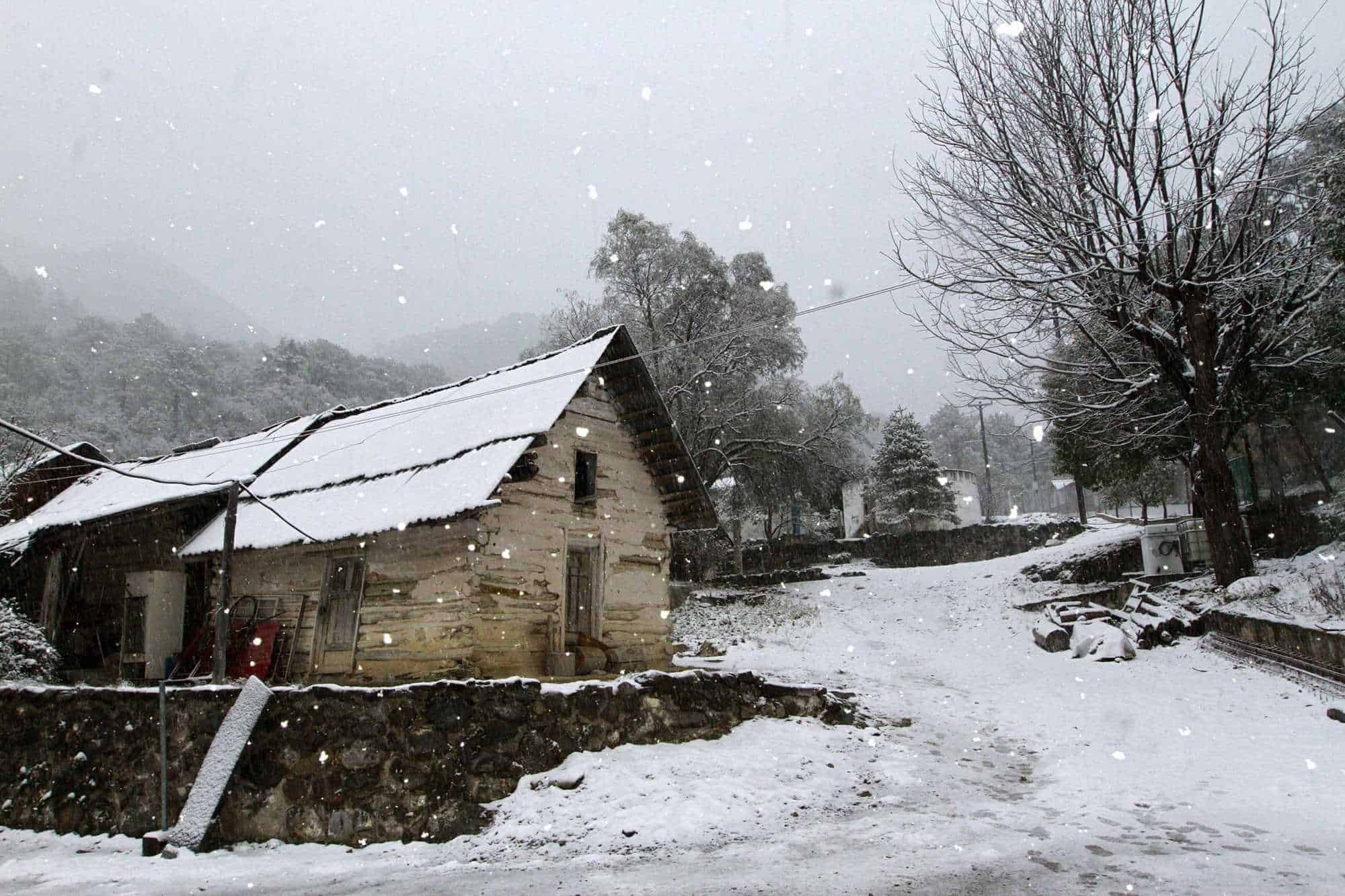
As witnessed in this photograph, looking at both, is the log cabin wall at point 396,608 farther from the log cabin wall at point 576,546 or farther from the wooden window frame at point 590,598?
the wooden window frame at point 590,598

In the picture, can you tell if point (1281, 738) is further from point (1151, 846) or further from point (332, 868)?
point (332, 868)

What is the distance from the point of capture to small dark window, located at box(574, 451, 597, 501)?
48.6 feet

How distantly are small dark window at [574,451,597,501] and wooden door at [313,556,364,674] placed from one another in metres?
4.11

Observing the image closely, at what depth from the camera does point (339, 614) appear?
13922 millimetres

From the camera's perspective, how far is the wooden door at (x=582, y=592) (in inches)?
567

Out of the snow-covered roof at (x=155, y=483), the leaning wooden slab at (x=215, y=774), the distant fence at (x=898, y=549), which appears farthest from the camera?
the distant fence at (x=898, y=549)

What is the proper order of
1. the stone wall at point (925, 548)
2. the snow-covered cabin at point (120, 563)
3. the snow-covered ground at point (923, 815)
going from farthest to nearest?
the stone wall at point (925, 548)
the snow-covered cabin at point (120, 563)
the snow-covered ground at point (923, 815)

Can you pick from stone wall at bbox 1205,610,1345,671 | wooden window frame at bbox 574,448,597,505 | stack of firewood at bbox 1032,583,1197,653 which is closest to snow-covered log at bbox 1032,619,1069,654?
stack of firewood at bbox 1032,583,1197,653

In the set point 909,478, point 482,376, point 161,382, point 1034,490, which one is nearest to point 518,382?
point 482,376

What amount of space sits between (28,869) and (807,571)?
1007 inches

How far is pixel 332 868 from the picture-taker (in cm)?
761

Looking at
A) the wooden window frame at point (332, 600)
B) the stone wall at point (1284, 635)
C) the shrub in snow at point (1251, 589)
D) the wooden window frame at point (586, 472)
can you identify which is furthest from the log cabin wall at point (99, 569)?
the shrub in snow at point (1251, 589)

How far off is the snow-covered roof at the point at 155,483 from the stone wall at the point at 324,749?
7.07 meters

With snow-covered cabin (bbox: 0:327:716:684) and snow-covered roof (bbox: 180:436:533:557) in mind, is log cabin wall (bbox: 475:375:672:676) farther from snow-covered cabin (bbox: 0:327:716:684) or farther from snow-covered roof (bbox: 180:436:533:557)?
snow-covered roof (bbox: 180:436:533:557)
